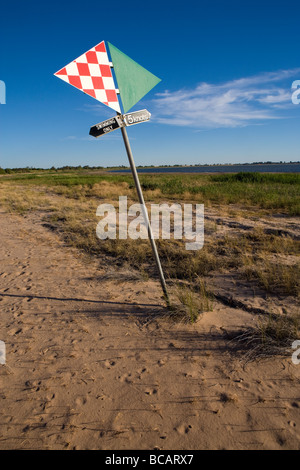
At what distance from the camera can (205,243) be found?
7473 millimetres

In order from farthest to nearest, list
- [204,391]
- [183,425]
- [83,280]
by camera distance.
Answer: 1. [83,280]
2. [204,391]
3. [183,425]

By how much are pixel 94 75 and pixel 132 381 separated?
11.3 feet

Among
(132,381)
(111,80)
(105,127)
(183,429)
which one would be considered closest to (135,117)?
(105,127)

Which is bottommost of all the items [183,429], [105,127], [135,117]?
[183,429]

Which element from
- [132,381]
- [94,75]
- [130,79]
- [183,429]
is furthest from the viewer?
[130,79]

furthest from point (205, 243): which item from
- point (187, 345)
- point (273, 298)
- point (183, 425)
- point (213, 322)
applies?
point (183, 425)

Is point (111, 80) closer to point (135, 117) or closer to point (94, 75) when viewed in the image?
point (94, 75)

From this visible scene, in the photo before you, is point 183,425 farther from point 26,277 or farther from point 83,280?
point 26,277

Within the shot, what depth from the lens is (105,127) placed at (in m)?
3.21

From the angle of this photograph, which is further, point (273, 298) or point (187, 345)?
point (273, 298)

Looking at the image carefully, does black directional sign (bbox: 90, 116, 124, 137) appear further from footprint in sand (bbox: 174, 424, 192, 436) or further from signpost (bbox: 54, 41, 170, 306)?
footprint in sand (bbox: 174, 424, 192, 436)

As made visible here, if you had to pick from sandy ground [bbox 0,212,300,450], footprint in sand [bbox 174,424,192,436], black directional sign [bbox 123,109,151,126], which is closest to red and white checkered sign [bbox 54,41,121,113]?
black directional sign [bbox 123,109,151,126]

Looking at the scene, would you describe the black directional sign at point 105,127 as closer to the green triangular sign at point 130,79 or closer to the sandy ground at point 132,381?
the green triangular sign at point 130,79
